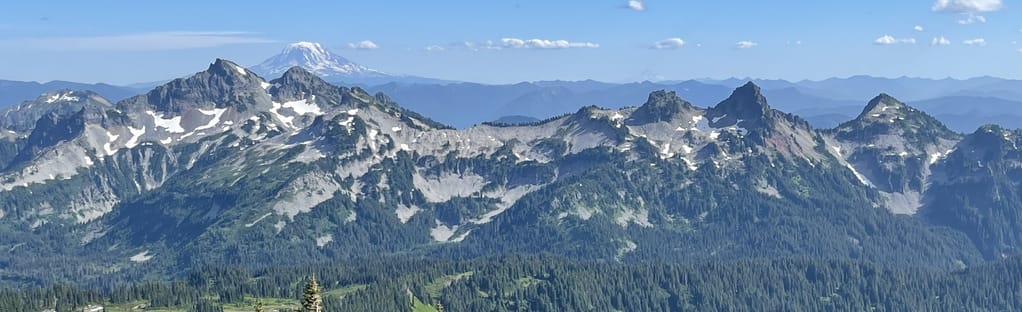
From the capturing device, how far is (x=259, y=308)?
88.4 meters

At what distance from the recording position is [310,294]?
81.5 metres

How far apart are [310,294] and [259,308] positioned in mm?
8685

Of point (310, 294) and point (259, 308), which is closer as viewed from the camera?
point (310, 294)
